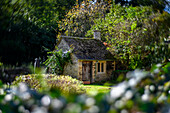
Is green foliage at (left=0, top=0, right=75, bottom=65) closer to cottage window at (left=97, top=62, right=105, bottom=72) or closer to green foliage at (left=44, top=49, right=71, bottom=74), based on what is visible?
green foliage at (left=44, top=49, right=71, bottom=74)

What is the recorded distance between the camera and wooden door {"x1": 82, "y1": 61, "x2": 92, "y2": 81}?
60.7 ft

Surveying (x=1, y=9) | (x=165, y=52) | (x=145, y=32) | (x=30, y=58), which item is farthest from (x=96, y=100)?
(x=30, y=58)

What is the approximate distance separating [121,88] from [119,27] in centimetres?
1875

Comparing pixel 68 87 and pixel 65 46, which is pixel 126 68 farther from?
pixel 68 87

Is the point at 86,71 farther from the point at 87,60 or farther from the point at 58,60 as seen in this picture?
the point at 58,60

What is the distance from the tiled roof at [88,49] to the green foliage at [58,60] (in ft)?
2.67

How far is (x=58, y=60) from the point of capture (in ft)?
60.7

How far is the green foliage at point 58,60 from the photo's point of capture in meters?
18.3

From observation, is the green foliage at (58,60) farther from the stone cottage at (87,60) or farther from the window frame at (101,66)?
the window frame at (101,66)

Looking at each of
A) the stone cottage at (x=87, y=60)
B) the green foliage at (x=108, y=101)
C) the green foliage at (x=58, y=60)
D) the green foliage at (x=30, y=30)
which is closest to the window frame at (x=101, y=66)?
the stone cottage at (x=87, y=60)

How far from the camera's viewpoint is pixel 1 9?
11.4 metres

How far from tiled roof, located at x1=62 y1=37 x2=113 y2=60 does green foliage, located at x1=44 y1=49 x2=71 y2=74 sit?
0.82m

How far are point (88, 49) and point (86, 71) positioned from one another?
2014 millimetres

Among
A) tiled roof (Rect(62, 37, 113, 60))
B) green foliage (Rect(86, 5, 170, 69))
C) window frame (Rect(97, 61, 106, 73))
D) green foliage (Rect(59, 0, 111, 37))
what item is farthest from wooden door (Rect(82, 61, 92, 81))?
green foliage (Rect(59, 0, 111, 37))
